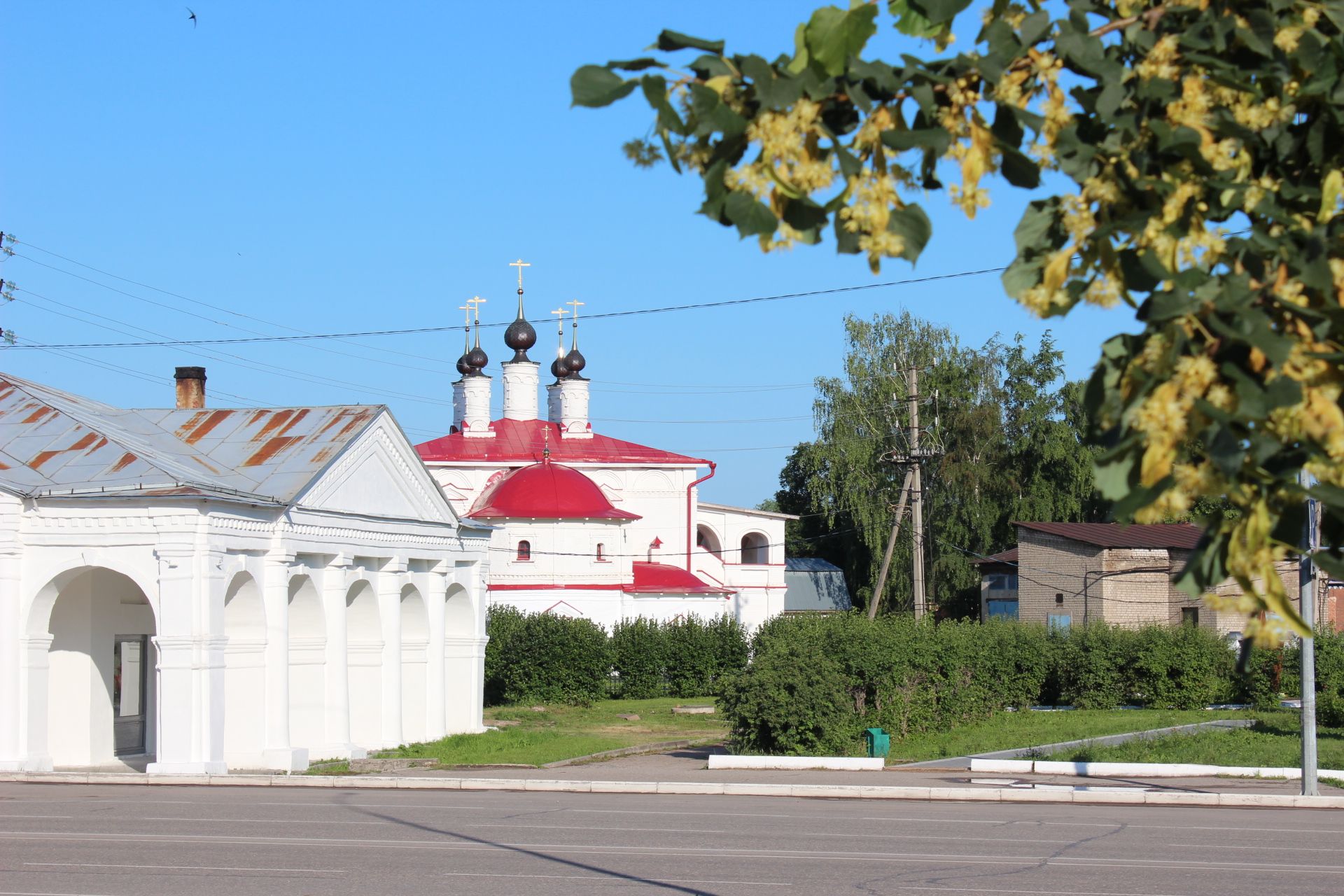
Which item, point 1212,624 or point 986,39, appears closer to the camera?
point 986,39

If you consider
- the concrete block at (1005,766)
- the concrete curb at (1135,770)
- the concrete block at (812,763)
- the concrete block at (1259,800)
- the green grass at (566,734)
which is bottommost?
the green grass at (566,734)

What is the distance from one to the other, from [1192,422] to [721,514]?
212 ft

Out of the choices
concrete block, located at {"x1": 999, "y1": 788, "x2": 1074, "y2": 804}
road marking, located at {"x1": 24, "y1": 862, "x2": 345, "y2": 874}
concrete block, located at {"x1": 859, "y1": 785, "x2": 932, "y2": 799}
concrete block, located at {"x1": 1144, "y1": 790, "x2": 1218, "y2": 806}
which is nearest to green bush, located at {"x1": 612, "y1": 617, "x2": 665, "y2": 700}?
concrete block, located at {"x1": 859, "y1": 785, "x2": 932, "y2": 799}

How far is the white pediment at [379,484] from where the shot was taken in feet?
84.2

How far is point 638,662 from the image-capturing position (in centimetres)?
4762

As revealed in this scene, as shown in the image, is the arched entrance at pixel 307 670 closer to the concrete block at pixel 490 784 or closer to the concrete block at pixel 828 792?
the concrete block at pixel 490 784

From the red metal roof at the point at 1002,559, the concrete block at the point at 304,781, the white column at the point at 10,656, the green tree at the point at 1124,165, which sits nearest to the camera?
the green tree at the point at 1124,165

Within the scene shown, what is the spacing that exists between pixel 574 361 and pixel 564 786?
4407cm

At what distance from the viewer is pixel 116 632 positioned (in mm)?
25188

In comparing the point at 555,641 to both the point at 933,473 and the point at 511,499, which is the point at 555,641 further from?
the point at 933,473

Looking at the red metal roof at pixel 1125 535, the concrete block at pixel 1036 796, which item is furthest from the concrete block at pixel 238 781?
the red metal roof at pixel 1125 535

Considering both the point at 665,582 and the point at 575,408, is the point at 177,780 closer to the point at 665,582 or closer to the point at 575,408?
the point at 665,582

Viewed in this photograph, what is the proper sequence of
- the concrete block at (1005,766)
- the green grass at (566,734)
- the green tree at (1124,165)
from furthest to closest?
the green grass at (566,734), the concrete block at (1005,766), the green tree at (1124,165)

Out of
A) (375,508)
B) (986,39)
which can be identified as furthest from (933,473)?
(986,39)
